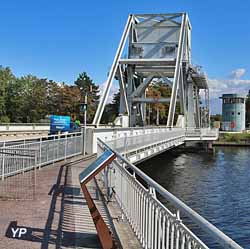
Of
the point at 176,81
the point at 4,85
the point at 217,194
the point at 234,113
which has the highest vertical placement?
the point at 4,85

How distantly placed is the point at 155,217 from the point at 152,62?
5506 centimetres

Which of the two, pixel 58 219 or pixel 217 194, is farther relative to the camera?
pixel 217 194

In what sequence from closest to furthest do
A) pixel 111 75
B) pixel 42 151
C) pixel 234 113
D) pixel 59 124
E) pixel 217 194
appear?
1. pixel 42 151
2. pixel 217 194
3. pixel 59 124
4. pixel 111 75
5. pixel 234 113

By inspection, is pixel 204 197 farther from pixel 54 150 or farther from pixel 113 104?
pixel 113 104

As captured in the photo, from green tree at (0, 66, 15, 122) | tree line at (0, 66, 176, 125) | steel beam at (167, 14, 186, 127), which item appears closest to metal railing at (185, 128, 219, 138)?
steel beam at (167, 14, 186, 127)

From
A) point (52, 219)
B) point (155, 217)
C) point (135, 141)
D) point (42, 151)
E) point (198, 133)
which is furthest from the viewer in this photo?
point (198, 133)

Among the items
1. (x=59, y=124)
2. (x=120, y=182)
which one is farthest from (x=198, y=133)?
(x=120, y=182)

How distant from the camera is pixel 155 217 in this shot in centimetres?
488

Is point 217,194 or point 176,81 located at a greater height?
point 176,81

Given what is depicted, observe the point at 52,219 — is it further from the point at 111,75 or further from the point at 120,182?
the point at 111,75

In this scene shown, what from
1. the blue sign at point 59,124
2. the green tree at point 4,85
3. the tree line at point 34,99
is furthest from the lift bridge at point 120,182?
the green tree at point 4,85

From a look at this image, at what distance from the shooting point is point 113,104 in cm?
10338

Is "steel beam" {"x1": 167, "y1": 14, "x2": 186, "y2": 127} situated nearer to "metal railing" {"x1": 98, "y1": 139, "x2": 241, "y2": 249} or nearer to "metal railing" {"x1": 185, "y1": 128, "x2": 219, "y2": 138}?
"metal railing" {"x1": 185, "y1": 128, "x2": 219, "y2": 138}

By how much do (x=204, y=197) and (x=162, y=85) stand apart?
8707 cm
